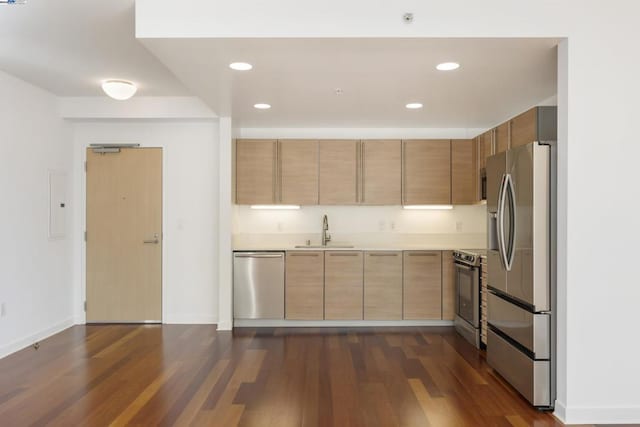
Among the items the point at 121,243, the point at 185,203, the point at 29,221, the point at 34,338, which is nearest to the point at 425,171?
the point at 185,203

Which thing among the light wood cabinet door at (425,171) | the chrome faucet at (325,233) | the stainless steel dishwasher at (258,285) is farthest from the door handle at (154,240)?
the light wood cabinet door at (425,171)

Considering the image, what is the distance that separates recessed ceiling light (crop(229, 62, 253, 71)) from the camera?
11.4ft

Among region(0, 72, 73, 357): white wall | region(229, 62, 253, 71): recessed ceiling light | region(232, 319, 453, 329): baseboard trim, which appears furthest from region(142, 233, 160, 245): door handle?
region(229, 62, 253, 71): recessed ceiling light

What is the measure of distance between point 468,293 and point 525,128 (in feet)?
6.55

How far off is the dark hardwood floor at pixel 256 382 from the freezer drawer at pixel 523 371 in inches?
3.5

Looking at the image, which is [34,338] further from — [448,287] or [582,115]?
[582,115]

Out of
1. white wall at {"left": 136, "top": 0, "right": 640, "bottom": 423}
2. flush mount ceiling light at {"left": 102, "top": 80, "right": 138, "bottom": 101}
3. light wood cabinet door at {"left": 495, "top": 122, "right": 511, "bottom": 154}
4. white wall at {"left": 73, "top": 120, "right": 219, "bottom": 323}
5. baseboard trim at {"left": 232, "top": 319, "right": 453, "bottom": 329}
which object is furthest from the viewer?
white wall at {"left": 73, "top": 120, "right": 219, "bottom": 323}

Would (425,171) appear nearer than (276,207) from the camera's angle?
Yes

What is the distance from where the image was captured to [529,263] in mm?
3254

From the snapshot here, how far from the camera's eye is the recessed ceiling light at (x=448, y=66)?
3.45 metres

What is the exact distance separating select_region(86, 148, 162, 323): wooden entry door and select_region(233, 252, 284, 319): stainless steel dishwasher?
101 centimetres

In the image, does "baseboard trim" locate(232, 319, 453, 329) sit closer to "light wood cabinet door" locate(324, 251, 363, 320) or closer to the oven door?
"light wood cabinet door" locate(324, 251, 363, 320)

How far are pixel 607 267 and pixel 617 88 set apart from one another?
1.15 meters

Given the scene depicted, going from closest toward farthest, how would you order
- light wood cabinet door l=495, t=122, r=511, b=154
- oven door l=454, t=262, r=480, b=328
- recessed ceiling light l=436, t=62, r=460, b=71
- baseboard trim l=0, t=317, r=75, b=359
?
1. recessed ceiling light l=436, t=62, r=460, b=71
2. light wood cabinet door l=495, t=122, r=511, b=154
3. baseboard trim l=0, t=317, r=75, b=359
4. oven door l=454, t=262, r=480, b=328
